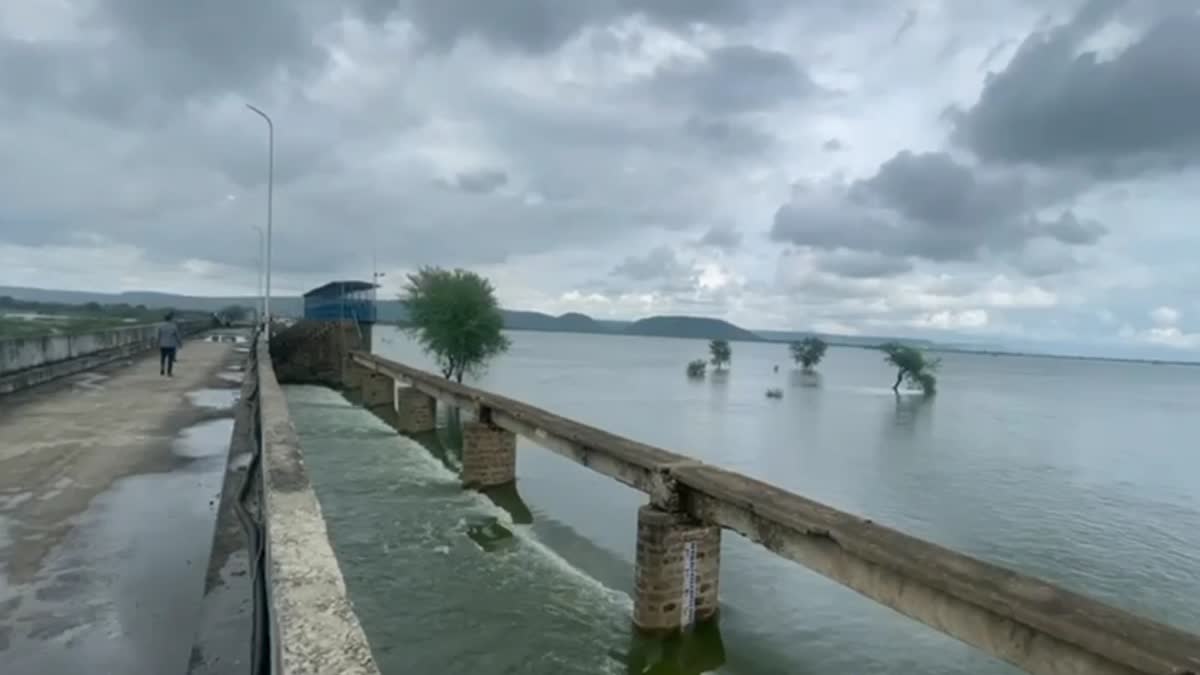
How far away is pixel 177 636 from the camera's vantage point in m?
Result: 4.66

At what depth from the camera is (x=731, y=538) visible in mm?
15203

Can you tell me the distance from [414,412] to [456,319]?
18.5m

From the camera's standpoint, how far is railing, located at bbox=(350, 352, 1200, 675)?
4.68 metres

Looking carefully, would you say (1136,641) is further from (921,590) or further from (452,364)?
(452,364)

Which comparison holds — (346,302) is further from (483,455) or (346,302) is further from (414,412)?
(483,455)

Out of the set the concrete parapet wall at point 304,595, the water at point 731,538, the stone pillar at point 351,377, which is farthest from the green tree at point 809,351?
the concrete parapet wall at point 304,595

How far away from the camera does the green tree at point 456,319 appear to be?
44406 mm

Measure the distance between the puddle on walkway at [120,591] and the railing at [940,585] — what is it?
16.9 feet

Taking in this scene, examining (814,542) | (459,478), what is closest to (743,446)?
(459,478)

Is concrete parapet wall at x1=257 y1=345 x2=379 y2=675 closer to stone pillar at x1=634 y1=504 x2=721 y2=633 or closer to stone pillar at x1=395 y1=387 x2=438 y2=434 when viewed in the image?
stone pillar at x1=634 y1=504 x2=721 y2=633

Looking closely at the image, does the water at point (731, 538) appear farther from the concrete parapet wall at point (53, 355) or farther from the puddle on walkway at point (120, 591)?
the concrete parapet wall at point (53, 355)

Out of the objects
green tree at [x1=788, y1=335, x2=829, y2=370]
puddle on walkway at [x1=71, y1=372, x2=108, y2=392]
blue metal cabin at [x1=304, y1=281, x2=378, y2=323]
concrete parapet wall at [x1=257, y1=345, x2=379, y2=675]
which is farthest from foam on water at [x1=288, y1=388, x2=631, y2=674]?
green tree at [x1=788, y1=335, x2=829, y2=370]

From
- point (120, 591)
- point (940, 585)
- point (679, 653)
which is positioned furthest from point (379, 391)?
point (940, 585)

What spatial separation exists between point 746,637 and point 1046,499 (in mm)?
18668
